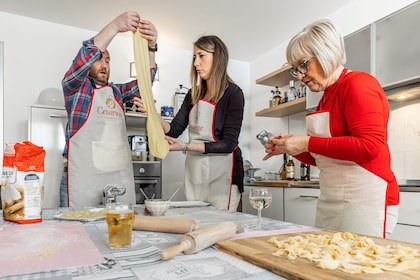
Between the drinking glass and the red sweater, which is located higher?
the red sweater

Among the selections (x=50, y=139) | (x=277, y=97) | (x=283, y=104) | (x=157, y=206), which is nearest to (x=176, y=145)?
(x=157, y=206)

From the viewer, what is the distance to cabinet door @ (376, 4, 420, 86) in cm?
191

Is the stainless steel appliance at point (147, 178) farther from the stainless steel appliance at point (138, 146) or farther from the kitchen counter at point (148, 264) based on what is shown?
the kitchen counter at point (148, 264)

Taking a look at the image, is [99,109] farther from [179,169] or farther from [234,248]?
[179,169]

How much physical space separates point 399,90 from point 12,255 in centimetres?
225

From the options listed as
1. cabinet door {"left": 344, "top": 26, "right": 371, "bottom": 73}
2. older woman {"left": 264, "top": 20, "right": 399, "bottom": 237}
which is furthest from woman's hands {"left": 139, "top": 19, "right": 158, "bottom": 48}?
cabinet door {"left": 344, "top": 26, "right": 371, "bottom": 73}

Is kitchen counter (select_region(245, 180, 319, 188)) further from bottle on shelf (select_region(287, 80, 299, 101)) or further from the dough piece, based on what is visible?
the dough piece

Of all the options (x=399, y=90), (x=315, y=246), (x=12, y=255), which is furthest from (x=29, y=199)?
(x=399, y=90)

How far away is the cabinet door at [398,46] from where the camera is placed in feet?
6.28

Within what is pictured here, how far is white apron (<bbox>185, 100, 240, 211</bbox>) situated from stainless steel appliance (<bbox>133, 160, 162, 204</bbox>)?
144cm

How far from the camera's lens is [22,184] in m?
0.97

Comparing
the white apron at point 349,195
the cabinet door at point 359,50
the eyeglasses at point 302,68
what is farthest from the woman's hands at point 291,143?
the cabinet door at point 359,50

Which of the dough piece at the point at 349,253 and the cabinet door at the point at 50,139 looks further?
the cabinet door at the point at 50,139

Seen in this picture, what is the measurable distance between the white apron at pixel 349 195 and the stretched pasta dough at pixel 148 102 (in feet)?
2.24
